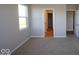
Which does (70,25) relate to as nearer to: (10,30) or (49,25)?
(49,25)

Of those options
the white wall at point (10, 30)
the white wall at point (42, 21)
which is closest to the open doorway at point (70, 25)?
the white wall at point (42, 21)

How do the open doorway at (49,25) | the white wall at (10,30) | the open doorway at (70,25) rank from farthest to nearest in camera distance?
Result: the open doorway at (70,25) → the open doorway at (49,25) → the white wall at (10,30)

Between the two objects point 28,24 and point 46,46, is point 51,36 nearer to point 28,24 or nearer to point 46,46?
point 46,46

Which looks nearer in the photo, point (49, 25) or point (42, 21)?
point (42, 21)

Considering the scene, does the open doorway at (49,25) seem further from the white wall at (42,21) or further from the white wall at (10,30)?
the white wall at (10,30)

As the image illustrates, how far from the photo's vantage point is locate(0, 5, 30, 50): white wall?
2.50m

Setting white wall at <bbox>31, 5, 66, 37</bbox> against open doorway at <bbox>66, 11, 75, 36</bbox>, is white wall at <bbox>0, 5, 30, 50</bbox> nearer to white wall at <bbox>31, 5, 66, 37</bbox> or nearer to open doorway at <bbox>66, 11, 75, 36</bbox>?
white wall at <bbox>31, 5, 66, 37</bbox>

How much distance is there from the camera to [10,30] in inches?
108

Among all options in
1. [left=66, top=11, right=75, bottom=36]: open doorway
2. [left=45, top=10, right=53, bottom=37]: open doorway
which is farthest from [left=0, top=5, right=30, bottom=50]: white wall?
[left=66, top=11, right=75, bottom=36]: open doorway

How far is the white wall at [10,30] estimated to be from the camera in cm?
250

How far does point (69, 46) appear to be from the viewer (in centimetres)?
340

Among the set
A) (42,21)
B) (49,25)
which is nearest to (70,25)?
(49,25)
